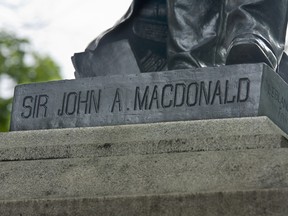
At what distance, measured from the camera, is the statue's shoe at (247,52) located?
434cm

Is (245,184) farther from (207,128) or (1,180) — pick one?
(1,180)

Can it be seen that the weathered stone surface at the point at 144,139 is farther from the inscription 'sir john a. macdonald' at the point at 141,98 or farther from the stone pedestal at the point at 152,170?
the inscription 'sir john a. macdonald' at the point at 141,98

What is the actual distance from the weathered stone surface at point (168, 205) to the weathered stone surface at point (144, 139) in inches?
13.6

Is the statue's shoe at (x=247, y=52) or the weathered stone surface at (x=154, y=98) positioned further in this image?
the statue's shoe at (x=247, y=52)

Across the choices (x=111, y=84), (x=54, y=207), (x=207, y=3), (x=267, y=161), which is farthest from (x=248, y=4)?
Answer: (x=54, y=207)

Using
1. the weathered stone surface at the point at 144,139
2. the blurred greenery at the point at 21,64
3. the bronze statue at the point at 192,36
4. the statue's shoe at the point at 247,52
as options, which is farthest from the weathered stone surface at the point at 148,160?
the blurred greenery at the point at 21,64

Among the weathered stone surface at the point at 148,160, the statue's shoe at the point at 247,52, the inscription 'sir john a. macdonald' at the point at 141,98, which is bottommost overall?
the weathered stone surface at the point at 148,160

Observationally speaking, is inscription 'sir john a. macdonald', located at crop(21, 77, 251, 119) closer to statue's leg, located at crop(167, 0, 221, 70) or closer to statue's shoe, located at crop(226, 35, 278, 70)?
statue's shoe, located at crop(226, 35, 278, 70)

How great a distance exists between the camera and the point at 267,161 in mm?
3672

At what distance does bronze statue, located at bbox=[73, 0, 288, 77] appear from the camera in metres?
4.45

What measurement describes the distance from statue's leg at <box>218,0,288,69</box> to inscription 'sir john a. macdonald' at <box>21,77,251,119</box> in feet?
0.81

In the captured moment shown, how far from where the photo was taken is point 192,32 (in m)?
4.74

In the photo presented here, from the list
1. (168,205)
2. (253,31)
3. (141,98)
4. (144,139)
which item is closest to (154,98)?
(141,98)

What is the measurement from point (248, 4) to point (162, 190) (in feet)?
3.99
